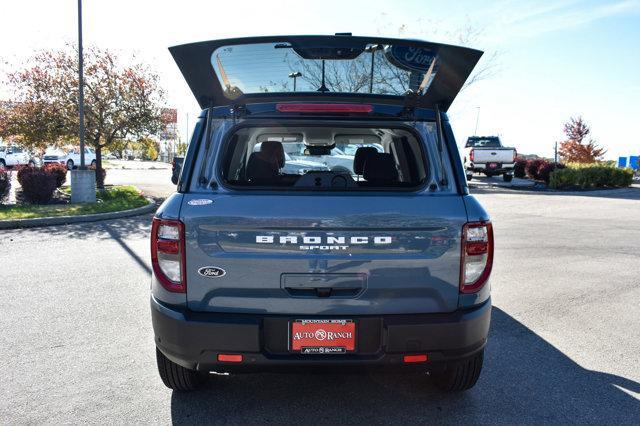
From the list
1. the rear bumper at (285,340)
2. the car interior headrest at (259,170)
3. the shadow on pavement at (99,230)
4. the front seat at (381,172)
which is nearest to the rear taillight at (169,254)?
the rear bumper at (285,340)

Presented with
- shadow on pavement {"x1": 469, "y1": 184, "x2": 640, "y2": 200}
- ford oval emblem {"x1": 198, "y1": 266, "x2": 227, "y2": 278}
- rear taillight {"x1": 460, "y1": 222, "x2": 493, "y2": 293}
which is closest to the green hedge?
shadow on pavement {"x1": 469, "y1": 184, "x2": 640, "y2": 200}

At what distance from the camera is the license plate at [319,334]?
2.55 metres

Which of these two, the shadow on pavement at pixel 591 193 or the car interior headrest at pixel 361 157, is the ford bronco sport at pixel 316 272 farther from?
the shadow on pavement at pixel 591 193

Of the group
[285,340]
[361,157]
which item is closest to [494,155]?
[361,157]

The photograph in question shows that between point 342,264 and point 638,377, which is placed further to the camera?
point 638,377

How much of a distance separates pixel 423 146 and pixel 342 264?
0.89m

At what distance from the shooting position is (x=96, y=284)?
19.1ft

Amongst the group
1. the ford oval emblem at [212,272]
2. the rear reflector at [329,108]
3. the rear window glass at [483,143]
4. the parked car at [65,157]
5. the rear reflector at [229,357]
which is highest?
the rear window glass at [483,143]

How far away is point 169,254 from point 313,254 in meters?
0.76

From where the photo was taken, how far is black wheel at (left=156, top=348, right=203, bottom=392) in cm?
298

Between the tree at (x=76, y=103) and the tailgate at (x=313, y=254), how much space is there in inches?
641

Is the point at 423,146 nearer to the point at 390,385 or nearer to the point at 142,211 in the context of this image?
the point at 390,385

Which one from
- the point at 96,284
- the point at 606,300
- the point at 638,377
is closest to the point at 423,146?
Answer: the point at 638,377

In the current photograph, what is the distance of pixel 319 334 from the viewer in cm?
256
